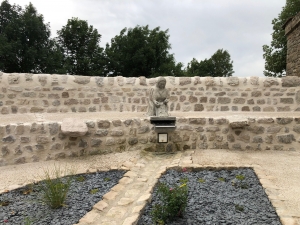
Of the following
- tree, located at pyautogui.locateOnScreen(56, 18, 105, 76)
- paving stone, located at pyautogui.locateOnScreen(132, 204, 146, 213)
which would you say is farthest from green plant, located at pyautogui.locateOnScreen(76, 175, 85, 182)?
tree, located at pyautogui.locateOnScreen(56, 18, 105, 76)

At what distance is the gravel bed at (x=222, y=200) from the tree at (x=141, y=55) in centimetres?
1556

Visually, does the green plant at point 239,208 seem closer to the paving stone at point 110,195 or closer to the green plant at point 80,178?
the paving stone at point 110,195

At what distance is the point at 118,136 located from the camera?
561 cm

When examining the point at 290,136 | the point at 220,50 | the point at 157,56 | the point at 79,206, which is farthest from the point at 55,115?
the point at 220,50

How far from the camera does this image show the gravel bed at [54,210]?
2.95m

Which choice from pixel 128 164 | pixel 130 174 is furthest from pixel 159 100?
pixel 130 174

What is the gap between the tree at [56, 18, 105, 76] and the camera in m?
20.5

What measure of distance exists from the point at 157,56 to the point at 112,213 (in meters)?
18.6

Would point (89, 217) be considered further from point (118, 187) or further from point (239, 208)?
point (239, 208)

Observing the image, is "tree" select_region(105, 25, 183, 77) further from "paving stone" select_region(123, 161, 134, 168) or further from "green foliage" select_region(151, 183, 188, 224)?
"green foliage" select_region(151, 183, 188, 224)

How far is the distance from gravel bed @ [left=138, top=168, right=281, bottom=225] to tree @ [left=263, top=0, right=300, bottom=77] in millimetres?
15699

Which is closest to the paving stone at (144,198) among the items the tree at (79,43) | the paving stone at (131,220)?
the paving stone at (131,220)

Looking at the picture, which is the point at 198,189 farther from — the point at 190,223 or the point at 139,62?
the point at 139,62

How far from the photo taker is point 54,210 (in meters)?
3.14
